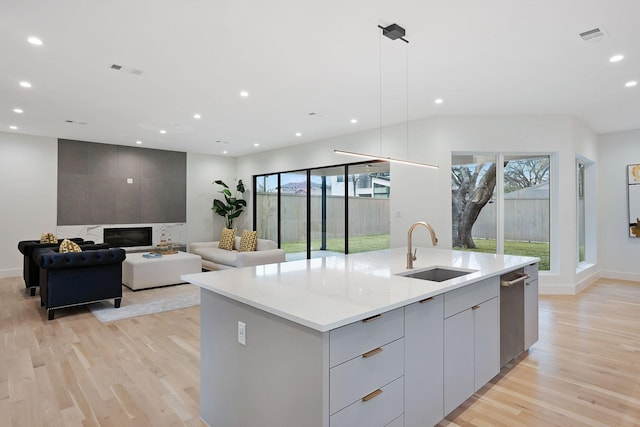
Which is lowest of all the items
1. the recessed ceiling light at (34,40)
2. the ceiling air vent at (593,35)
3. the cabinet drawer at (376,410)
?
the cabinet drawer at (376,410)

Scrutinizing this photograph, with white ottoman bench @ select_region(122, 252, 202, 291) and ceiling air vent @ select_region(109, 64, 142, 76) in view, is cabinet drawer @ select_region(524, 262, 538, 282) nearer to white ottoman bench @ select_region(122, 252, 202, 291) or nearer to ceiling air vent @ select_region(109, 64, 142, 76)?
ceiling air vent @ select_region(109, 64, 142, 76)

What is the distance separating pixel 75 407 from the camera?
7.69ft

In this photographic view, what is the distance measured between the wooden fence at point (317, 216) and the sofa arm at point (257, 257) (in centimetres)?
138

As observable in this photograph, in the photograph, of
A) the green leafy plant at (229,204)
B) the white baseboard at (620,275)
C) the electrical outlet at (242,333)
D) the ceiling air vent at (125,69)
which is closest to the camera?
the electrical outlet at (242,333)

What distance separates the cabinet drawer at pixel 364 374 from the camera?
4.79 ft

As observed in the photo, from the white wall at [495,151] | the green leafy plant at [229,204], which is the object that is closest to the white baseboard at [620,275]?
the white wall at [495,151]

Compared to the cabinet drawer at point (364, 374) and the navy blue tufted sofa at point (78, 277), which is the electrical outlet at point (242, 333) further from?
the navy blue tufted sofa at point (78, 277)

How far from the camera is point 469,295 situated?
7.62 feet

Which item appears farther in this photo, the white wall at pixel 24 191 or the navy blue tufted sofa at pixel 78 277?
the white wall at pixel 24 191

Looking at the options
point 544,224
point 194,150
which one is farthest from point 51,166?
point 544,224

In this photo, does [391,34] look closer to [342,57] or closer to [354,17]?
[354,17]

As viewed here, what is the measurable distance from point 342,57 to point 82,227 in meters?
6.79

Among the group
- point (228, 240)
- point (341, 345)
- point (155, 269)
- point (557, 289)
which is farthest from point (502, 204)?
point (155, 269)

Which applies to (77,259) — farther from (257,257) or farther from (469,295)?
(469,295)
